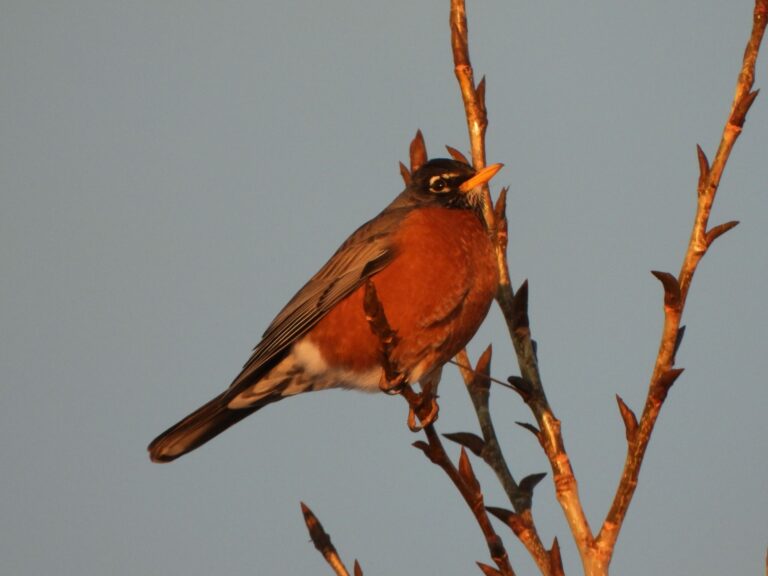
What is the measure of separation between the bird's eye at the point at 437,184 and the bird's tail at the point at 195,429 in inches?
59.6

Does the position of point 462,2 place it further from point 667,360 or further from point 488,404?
point 667,360

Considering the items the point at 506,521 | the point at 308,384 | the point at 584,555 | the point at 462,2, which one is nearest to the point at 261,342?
the point at 308,384

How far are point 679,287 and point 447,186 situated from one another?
10.9 feet

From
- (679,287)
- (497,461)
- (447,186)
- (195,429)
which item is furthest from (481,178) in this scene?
(195,429)

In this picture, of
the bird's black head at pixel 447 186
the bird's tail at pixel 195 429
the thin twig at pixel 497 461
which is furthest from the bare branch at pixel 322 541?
the bird's black head at pixel 447 186

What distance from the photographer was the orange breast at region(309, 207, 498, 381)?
15.9ft

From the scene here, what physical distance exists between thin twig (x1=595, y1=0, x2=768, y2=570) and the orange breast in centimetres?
225

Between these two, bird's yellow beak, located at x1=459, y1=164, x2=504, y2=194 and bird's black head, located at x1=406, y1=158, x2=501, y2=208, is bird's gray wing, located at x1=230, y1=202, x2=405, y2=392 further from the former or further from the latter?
bird's yellow beak, located at x1=459, y1=164, x2=504, y2=194

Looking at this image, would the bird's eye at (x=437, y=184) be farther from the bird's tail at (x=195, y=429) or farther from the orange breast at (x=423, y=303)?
the bird's tail at (x=195, y=429)

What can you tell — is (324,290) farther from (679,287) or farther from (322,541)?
(679,287)

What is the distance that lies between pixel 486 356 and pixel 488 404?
0.40 meters

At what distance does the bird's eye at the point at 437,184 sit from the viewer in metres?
5.74

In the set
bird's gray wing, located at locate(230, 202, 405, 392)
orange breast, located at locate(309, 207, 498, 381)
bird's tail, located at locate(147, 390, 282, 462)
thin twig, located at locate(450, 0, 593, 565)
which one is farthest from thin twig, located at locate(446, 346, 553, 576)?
bird's tail, located at locate(147, 390, 282, 462)

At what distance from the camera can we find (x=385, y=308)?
192 inches
